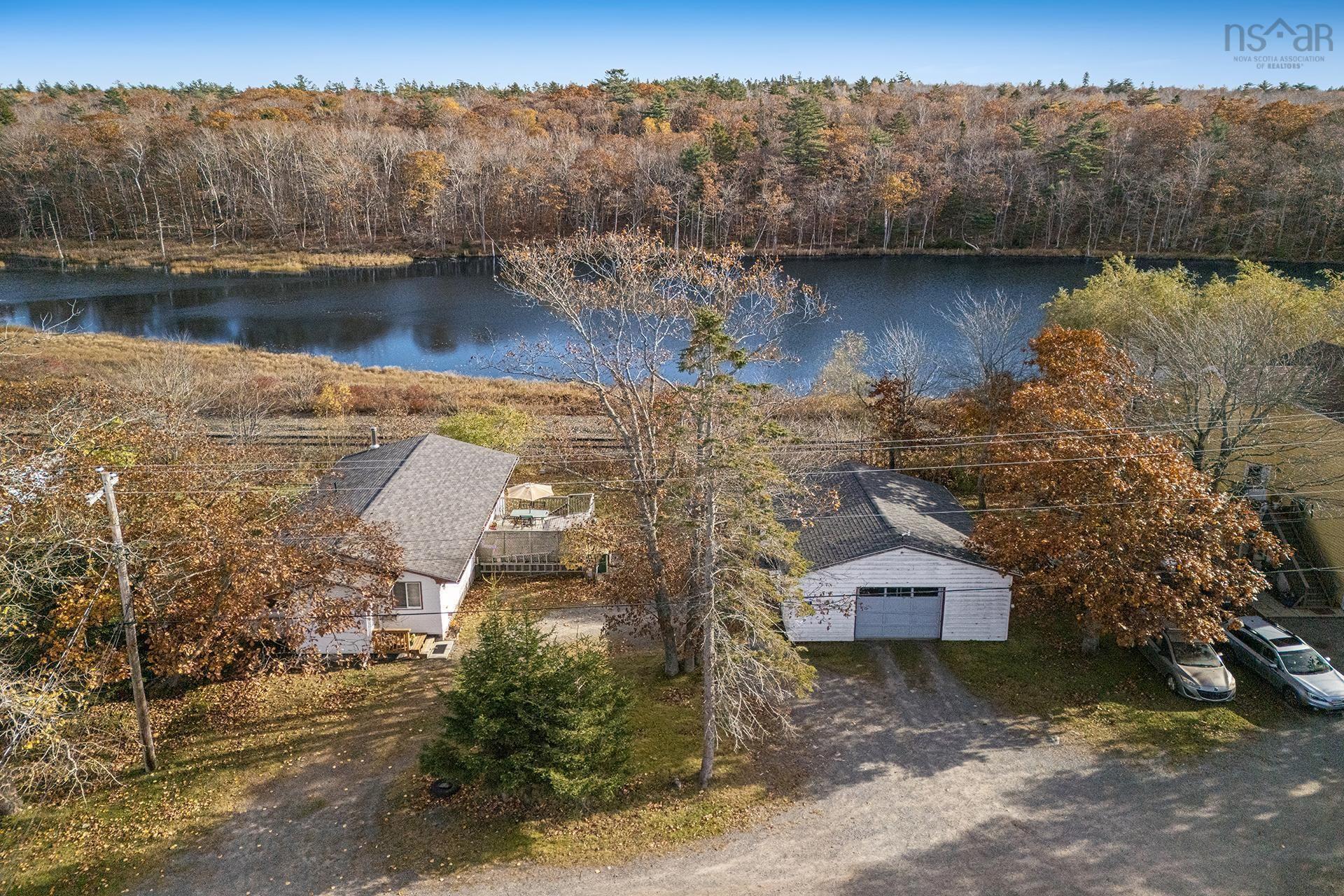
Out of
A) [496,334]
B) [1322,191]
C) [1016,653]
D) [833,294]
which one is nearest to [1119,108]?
[1322,191]

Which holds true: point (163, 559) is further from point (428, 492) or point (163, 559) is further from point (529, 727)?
point (428, 492)

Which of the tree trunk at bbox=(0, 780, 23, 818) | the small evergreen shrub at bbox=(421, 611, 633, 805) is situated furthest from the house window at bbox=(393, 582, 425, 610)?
the tree trunk at bbox=(0, 780, 23, 818)

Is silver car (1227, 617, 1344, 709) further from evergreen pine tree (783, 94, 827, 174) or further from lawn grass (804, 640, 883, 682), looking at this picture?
evergreen pine tree (783, 94, 827, 174)

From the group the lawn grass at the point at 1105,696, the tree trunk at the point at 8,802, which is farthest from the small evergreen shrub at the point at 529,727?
the lawn grass at the point at 1105,696

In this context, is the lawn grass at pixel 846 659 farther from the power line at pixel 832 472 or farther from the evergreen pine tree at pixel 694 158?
the evergreen pine tree at pixel 694 158

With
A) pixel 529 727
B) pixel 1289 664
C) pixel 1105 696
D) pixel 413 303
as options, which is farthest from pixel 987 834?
pixel 413 303

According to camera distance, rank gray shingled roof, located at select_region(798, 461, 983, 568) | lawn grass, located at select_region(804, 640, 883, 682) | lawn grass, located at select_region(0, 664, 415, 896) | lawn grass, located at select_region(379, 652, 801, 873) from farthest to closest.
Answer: gray shingled roof, located at select_region(798, 461, 983, 568)
lawn grass, located at select_region(804, 640, 883, 682)
lawn grass, located at select_region(379, 652, 801, 873)
lawn grass, located at select_region(0, 664, 415, 896)
